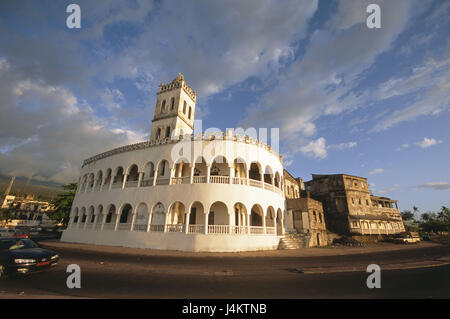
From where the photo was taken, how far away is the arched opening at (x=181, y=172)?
59.3ft

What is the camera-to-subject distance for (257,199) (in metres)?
18.1

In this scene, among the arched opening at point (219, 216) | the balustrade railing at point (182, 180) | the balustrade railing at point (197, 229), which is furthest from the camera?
the arched opening at point (219, 216)

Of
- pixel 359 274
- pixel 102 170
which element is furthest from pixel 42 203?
pixel 359 274

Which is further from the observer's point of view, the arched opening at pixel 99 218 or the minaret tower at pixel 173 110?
the minaret tower at pixel 173 110

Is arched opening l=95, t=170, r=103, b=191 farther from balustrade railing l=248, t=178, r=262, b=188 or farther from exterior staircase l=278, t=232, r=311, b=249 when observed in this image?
exterior staircase l=278, t=232, r=311, b=249

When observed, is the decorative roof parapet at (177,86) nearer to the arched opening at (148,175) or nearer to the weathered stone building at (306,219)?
the arched opening at (148,175)

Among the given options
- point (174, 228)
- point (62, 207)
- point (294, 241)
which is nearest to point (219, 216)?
point (174, 228)

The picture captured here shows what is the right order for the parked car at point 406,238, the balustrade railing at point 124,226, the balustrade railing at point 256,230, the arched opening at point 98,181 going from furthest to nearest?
the parked car at point 406,238 → the arched opening at point 98,181 → the balustrade railing at point 124,226 → the balustrade railing at point 256,230

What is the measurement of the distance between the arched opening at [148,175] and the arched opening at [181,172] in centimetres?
288

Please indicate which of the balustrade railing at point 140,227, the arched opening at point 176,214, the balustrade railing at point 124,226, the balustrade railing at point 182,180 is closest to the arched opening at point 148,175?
the balustrade railing at point 182,180

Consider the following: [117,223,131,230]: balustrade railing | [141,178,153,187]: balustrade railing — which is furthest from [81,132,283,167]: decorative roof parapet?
[117,223,131,230]: balustrade railing

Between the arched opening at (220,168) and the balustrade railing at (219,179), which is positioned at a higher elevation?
the arched opening at (220,168)

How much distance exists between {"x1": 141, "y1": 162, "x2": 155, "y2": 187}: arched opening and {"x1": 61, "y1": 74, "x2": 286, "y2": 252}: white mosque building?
0.10 m

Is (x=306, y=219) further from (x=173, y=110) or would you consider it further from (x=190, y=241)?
(x=173, y=110)
